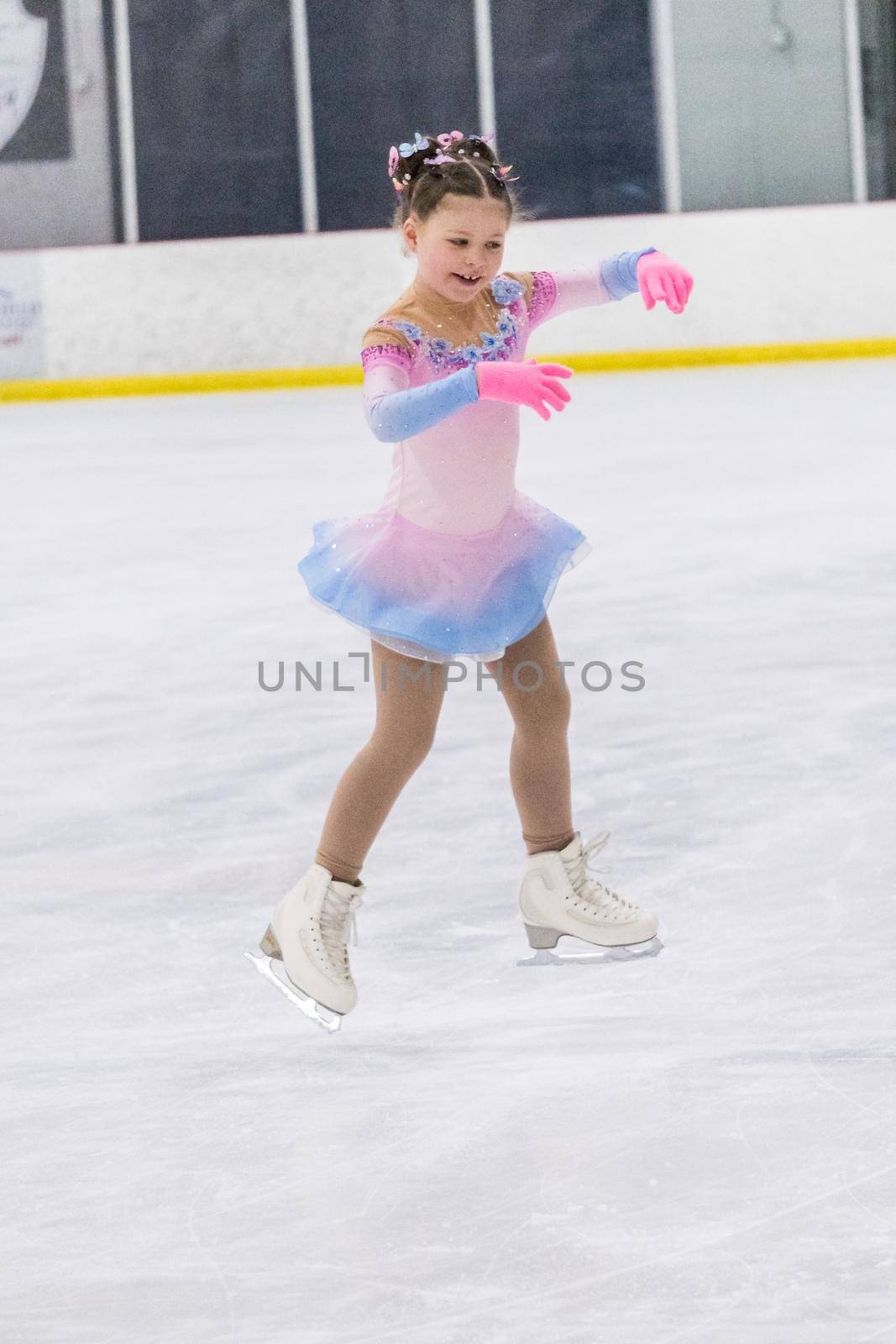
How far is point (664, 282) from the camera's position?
186 centimetres

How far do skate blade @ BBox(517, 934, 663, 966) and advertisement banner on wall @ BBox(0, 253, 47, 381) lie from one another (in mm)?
7996

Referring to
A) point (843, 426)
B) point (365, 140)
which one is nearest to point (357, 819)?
point (843, 426)

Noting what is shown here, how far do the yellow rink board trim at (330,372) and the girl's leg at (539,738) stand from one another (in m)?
7.48

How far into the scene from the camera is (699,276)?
31.6ft

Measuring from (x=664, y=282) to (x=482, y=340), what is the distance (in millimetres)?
185

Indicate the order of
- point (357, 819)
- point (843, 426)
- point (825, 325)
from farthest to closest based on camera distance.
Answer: point (825, 325) < point (843, 426) < point (357, 819)

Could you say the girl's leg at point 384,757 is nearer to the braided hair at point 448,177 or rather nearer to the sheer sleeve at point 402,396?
the sheer sleeve at point 402,396

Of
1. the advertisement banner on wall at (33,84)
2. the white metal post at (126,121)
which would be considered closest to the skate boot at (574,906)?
the white metal post at (126,121)

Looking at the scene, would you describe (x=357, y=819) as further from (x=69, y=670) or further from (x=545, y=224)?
(x=545, y=224)

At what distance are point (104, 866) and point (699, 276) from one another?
7677 mm

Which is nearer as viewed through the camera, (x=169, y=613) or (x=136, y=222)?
(x=169, y=613)

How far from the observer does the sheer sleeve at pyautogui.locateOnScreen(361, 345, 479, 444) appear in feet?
5.57

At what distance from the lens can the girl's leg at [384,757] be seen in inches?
76.2

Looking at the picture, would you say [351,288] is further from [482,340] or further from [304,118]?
[482,340]
